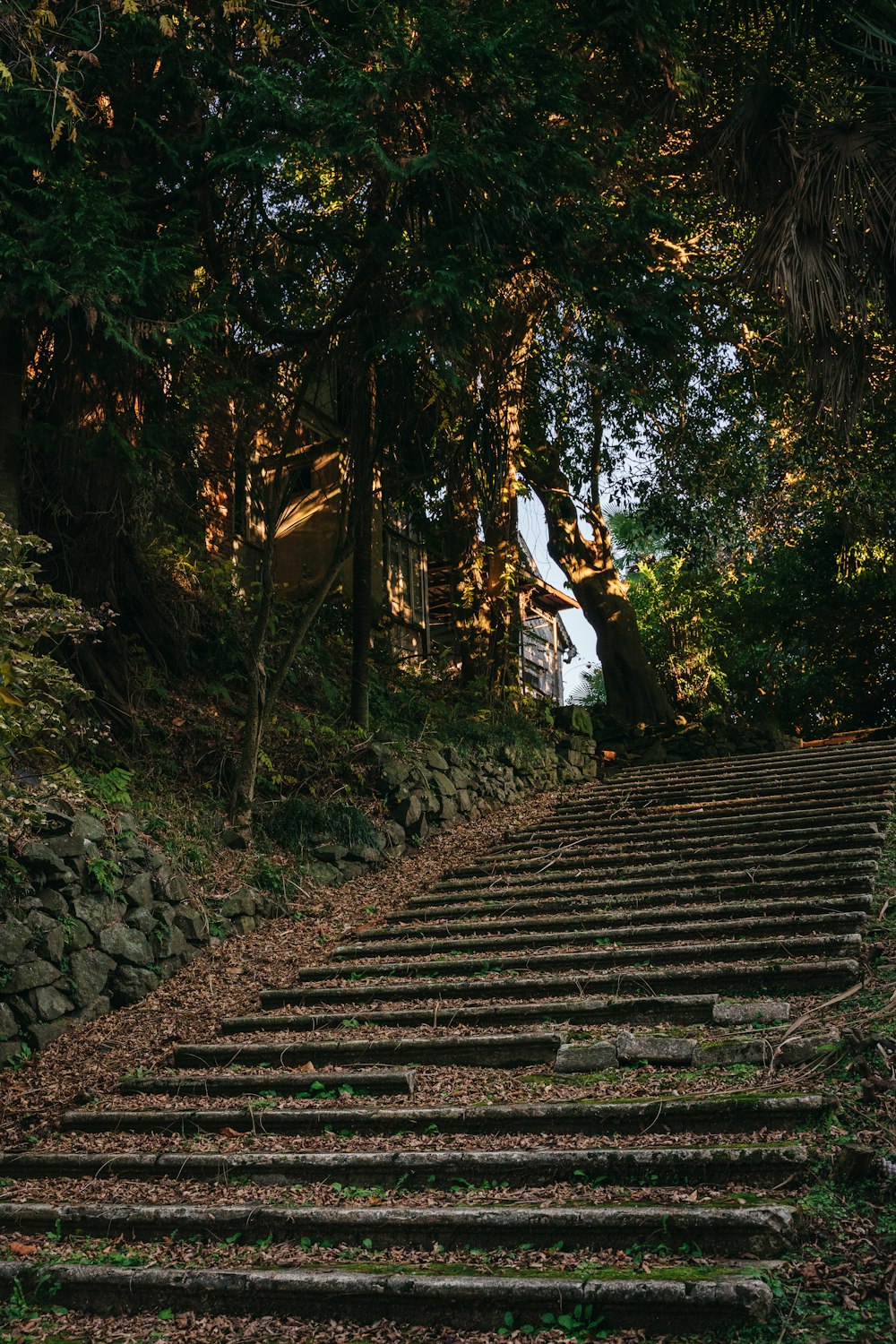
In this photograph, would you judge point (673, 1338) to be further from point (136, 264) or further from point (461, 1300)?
point (136, 264)

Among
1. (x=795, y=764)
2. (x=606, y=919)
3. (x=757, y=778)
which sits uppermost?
(x=795, y=764)

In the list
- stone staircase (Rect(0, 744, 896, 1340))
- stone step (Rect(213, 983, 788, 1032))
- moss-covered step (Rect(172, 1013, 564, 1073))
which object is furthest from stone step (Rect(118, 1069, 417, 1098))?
stone step (Rect(213, 983, 788, 1032))

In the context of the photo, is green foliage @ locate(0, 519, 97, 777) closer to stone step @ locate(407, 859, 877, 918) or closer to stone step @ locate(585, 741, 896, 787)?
stone step @ locate(407, 859, 877, 918)

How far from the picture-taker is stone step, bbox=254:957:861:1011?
4.80 metres

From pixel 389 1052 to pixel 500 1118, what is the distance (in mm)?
1142

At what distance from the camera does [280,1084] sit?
5.17m

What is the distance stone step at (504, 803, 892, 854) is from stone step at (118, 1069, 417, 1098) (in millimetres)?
4010

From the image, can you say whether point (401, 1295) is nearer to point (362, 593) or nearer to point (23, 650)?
point (23, 650)

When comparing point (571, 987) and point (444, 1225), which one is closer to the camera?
point (444, 1225)

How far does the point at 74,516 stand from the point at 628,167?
794 centimetres

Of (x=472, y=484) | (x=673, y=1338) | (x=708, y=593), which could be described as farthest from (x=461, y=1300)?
(x=708, y=593)

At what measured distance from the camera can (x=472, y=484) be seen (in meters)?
11.4

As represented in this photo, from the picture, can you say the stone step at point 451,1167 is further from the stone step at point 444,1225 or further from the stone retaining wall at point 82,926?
the stone retaining wall at point 82,926

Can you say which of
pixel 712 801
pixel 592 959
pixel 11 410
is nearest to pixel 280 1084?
pixel 592 959
